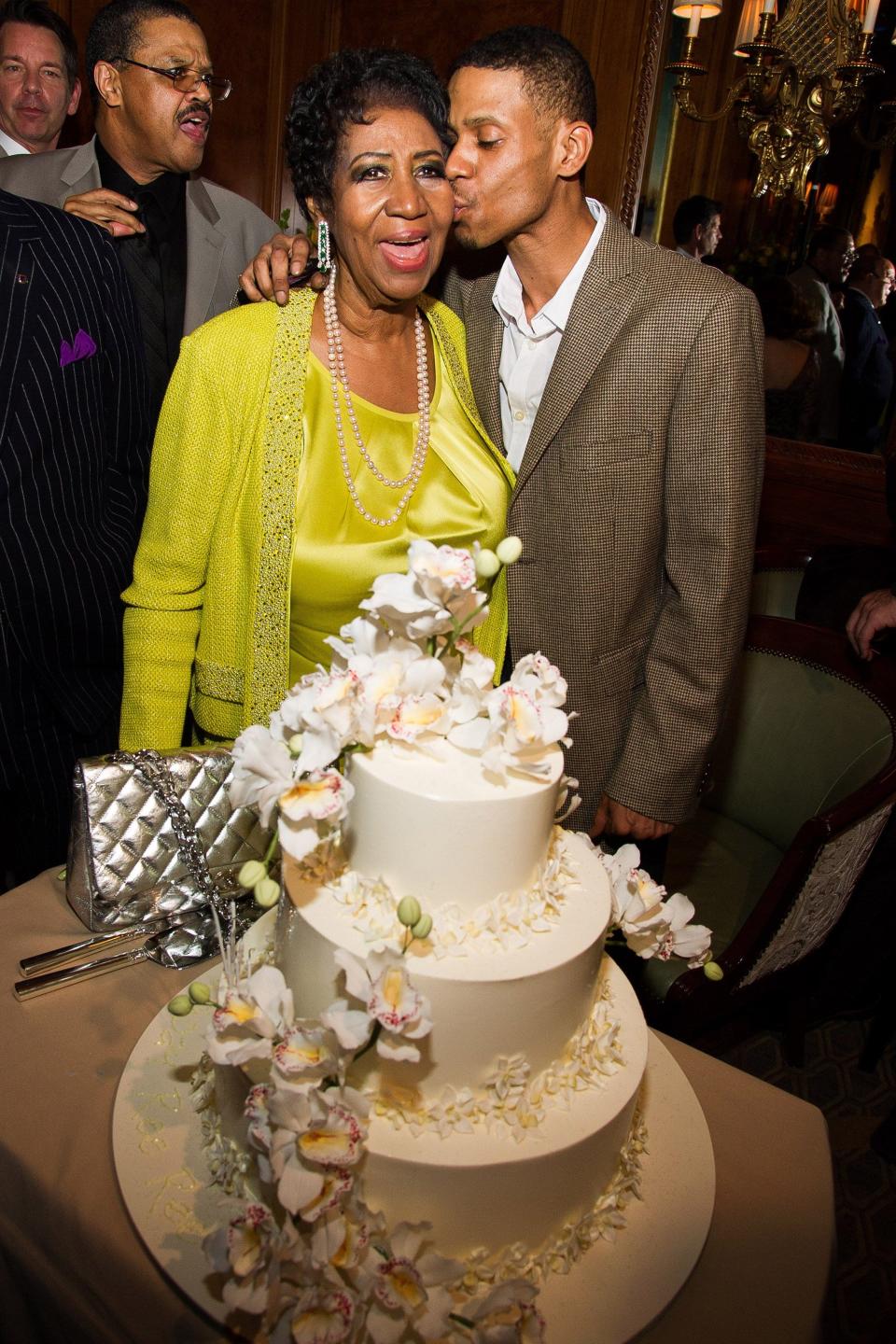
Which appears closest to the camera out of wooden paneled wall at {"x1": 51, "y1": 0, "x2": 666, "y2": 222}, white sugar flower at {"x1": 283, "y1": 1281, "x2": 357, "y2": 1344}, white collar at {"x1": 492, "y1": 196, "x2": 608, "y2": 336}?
white sugar flower at {"x1": 283, "y1": 1281, "x2": 357, "y2": 1344}

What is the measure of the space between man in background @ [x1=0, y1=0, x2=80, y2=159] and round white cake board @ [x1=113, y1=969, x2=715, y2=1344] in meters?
2.90

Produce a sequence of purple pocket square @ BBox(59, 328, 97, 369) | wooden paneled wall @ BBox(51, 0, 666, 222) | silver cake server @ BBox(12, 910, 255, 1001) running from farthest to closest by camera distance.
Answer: wooden paneled wall @ BBox(51, 0, 666, 222)
purple pocket square @ BBox(59, 328, 97, 369)
silver cake server @ BBox(12, 910, 255, 1001)

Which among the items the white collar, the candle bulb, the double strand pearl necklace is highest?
the candle bulb

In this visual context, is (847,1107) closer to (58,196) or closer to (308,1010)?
(308,1010)

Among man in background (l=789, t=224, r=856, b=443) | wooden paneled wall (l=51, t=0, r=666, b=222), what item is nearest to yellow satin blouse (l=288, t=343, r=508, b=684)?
wooden paneled wall (l=51, t=0, r=666, b=222)

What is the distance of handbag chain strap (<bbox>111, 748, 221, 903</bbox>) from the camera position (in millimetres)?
1420

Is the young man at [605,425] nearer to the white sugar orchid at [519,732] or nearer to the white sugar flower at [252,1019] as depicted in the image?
the white sugar orchid at [519,732]

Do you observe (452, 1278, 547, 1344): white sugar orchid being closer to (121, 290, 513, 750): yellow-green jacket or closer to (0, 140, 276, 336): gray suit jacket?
(121, 290, 513, 750): yellow-green jacket

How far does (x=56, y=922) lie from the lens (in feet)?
4.85

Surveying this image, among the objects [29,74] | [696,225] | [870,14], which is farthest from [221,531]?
[696,225]

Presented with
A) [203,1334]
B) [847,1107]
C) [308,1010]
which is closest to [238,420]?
[308,1010]

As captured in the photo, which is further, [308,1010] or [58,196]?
[58,196]

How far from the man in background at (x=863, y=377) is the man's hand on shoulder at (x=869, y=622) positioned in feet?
12.0

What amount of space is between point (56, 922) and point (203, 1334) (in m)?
0.68
